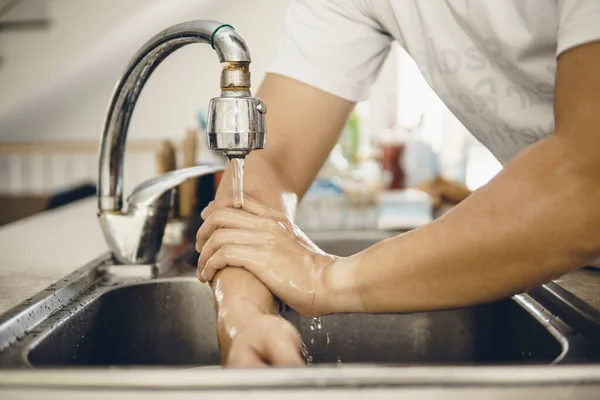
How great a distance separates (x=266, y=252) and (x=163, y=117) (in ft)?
12.9

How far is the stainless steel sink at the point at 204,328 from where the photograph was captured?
3.03ft

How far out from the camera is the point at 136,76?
1.04m

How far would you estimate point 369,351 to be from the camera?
1033 mm

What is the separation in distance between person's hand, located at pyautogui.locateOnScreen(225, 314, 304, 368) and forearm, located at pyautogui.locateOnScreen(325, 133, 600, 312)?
131 millimetres

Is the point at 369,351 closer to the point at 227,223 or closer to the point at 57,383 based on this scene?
the point at 227,223

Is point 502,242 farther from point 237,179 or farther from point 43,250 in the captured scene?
point 43,250

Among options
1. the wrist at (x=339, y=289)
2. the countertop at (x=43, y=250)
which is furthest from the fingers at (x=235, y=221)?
the countertop at (x=43, y=250)

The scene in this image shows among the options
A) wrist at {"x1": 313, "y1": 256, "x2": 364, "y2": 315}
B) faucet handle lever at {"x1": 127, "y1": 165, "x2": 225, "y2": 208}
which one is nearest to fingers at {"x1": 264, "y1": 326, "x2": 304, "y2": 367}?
wrist at {"x1": 313, "y1": 256, "x2": 364, "y2": 315}

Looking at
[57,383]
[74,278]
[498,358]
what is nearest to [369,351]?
[498,358]

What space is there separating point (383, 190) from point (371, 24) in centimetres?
156

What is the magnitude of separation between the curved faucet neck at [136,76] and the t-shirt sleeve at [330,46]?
209mm

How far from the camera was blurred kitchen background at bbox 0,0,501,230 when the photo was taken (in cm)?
208

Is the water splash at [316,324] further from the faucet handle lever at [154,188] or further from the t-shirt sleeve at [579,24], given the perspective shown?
the t-shirt sleeve at [579,24]

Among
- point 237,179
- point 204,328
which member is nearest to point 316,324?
point 204,328
